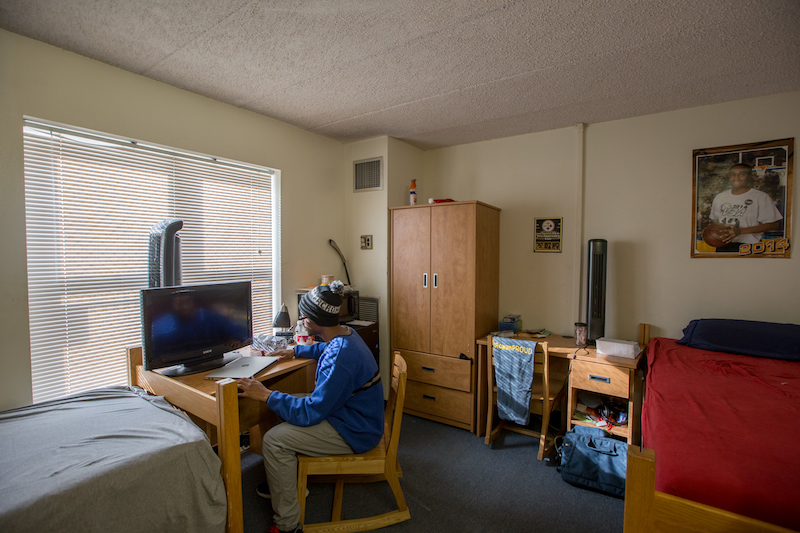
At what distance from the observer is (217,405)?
1.66m

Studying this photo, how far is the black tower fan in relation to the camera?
232 cm

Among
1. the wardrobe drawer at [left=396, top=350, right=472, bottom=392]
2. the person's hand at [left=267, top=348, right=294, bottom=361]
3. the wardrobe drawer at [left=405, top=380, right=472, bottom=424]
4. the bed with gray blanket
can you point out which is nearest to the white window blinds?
the bed with gray blanket

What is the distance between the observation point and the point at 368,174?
147 inches

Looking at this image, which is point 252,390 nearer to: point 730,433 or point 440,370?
point 440,370

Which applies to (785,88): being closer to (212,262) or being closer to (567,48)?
(567,48)

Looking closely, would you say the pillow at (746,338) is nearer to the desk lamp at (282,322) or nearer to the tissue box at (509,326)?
the tissue box at (509,326)

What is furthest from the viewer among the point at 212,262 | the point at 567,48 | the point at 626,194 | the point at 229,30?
the point at 626,194

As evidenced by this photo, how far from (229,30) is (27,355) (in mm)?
1978

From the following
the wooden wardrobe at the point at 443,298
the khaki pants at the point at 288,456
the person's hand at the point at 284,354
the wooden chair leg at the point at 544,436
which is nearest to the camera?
the khaki pants at the point at 288,456

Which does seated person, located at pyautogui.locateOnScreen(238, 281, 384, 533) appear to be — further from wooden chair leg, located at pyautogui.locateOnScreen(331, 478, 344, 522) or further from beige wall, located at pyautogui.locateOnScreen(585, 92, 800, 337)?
beige wall, located at pyautogui.locateOnScreen(585, 92, 800, 337)

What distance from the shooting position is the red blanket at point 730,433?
1131mm

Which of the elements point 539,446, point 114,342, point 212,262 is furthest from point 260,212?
point 539,446

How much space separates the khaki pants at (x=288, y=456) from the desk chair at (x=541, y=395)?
1.46 m

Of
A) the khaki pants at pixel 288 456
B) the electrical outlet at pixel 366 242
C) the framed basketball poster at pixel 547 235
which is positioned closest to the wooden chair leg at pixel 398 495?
the khaki pants at pixel 288 456
